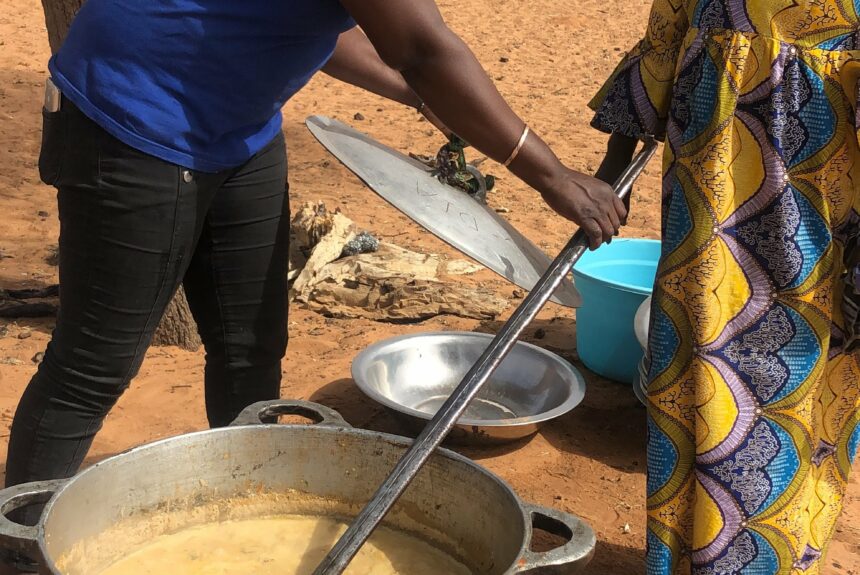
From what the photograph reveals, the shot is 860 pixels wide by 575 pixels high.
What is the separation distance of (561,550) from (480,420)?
4.89 ft

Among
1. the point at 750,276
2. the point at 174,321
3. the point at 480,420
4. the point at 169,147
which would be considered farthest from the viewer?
the point at 174,321

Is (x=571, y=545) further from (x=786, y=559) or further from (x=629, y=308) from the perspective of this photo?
(x=629, y=308)

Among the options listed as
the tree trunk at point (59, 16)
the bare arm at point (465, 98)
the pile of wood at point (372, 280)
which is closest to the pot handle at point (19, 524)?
the bare arm at point (465, 98)

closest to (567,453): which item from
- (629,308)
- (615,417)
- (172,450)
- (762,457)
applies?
(615,417)

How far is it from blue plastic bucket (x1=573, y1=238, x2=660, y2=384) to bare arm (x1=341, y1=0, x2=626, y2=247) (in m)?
1.53

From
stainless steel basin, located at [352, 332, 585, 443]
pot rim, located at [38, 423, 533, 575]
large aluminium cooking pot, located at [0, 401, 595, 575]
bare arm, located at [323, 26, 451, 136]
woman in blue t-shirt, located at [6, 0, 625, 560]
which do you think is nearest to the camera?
pot rim, located at [38, 423, 533, 575]

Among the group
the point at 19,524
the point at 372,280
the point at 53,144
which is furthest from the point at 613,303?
the point at 19,524

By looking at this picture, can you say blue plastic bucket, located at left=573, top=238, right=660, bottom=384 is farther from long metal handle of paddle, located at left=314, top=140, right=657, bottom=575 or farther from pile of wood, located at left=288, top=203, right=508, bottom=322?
long metal handle of paddle, located at left=314, top=140, right=657, bottom=575

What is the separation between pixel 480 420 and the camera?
111 inches

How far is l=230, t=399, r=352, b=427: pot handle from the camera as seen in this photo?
5.65 ft

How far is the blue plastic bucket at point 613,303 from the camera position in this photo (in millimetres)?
3189

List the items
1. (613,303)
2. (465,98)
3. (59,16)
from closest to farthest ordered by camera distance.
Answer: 1. (465,98)
2. (613,303)
3. (59,16)

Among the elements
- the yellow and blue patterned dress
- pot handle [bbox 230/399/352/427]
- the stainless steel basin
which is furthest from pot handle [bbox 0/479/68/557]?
the stainless steel basin

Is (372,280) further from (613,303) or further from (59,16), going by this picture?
(59,16)
